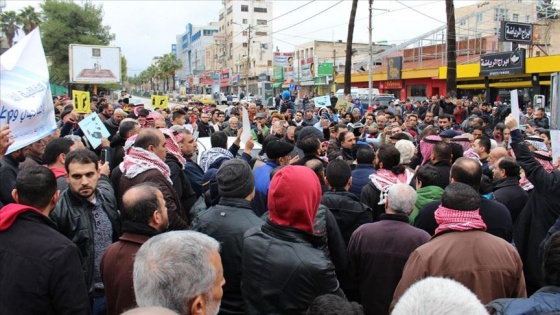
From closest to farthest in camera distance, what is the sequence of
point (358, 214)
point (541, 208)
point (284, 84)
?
point (358, 214)
point (541, 208)
point (284, 84)

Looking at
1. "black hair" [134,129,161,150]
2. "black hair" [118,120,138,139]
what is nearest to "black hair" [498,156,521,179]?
"black hair" [134,129,161,150]

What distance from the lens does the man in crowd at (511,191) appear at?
16.4ft

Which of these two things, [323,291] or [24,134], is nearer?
[323,291]

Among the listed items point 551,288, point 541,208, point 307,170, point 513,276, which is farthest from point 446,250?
point 541,208

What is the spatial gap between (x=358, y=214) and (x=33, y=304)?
261 centimetres

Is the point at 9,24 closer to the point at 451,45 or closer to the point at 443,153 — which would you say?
the point at 451,45

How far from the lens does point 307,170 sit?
10.3ft

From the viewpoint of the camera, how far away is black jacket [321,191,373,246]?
14.0 feet

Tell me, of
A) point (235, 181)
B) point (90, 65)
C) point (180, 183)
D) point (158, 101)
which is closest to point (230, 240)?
point (235, 181)

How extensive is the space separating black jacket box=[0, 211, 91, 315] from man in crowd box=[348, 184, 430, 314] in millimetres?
2062

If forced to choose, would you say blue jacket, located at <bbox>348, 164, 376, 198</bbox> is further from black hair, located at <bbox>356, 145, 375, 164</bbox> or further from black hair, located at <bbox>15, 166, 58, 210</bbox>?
black hair, located at <bbox>15, 166, 58, 210</bbox>

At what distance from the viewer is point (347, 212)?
4262mm

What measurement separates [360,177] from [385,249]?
6.24 ft

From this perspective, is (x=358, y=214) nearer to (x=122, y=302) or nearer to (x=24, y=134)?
(x=122, y=302)
